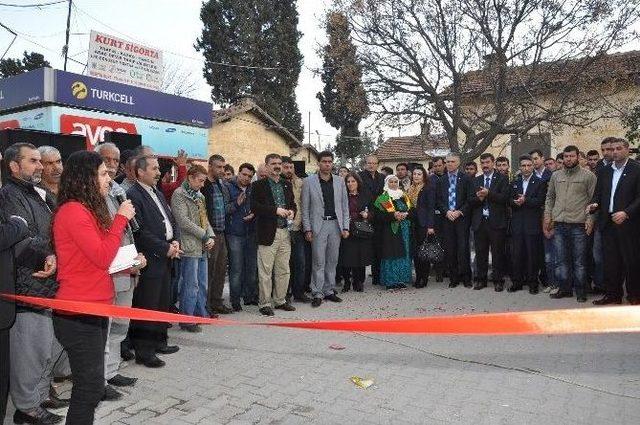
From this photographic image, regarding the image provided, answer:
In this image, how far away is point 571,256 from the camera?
277 inches

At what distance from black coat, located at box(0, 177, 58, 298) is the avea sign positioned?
599 cm

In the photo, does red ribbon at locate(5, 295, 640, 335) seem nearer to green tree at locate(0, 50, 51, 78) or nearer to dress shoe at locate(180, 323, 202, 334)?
dress shoe at locate(180, 323, 202, 334)

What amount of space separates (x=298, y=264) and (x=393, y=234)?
68.4 inches

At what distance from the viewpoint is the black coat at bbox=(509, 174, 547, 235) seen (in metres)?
7.40

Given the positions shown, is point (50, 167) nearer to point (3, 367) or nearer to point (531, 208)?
point (3, 367)

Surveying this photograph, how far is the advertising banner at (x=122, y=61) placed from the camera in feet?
40.9

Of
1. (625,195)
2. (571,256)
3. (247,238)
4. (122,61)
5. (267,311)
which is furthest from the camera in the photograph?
(122,61)

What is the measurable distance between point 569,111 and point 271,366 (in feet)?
49.0

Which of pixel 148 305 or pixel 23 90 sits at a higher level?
pixel 23 90

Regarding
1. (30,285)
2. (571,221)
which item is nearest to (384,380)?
(30,285)

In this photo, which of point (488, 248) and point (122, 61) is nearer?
point (488, 248)

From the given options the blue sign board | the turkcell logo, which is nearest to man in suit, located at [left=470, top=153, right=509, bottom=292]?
the turkcell logo

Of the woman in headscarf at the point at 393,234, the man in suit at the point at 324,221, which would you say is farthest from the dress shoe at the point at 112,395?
the woman in headscarf at the point at 393,234

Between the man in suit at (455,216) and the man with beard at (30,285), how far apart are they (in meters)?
6.05
